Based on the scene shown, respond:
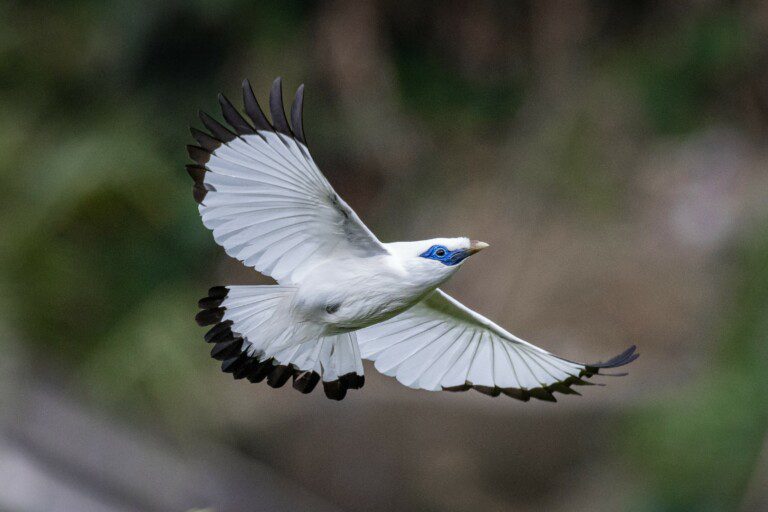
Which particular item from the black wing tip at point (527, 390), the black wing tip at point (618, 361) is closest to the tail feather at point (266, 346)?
the black wing tip at point (527, 390)

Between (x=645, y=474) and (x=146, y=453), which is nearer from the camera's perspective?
(x=645, y=474)

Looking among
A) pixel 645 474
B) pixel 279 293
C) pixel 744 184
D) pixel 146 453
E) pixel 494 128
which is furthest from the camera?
pixel 494 128

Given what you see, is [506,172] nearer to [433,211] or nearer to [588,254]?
[433,211]

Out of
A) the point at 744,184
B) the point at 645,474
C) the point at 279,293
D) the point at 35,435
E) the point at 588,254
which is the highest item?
the point at 744,184

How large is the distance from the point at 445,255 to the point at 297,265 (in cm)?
63

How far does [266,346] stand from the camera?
457 centimetres

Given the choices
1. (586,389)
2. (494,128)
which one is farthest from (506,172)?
(586,389)

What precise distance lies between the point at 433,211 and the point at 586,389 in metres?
3.31

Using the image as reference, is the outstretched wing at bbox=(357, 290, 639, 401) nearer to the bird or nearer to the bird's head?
the bird

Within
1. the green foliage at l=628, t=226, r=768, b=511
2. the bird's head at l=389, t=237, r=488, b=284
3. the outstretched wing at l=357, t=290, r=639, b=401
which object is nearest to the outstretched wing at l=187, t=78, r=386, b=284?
the bird's head at l=389, t=237, r=488, b=284

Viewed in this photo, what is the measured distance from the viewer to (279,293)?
14.8 ft

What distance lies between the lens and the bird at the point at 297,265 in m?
4.08

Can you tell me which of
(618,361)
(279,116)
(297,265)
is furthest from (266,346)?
(618,361)

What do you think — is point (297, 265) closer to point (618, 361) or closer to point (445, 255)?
point (445, 255)
